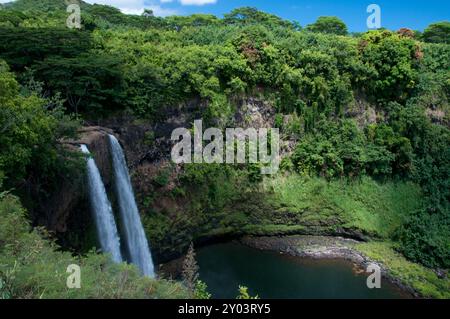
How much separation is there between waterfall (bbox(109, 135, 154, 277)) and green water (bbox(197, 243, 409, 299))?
10.3 feet

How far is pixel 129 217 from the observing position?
1549cm

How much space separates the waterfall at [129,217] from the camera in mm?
14875

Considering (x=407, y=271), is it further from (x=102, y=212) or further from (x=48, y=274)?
(x=48, y=274)

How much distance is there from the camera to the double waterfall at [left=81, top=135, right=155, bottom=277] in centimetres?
1322

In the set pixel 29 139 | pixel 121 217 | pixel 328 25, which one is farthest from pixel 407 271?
pixel 328 25

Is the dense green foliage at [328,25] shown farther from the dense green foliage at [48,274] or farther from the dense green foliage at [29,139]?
the dense green foliage at [48,274]

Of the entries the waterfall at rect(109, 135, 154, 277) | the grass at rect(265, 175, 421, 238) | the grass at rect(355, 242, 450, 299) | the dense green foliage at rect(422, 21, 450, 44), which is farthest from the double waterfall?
the dense green foliage at rect(422, 21, 450, 44)

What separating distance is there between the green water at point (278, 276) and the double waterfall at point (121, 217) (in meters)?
3.41

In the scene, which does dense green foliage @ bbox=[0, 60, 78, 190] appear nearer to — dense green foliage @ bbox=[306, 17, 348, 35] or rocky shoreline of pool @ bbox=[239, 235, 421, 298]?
rocky shoreline of pool @ bbox=[239, 235, 421, 298]

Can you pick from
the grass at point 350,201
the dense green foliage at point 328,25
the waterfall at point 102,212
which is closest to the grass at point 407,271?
the grass at point 350,201

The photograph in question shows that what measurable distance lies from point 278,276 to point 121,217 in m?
7.54

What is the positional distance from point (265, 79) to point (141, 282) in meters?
16.8
